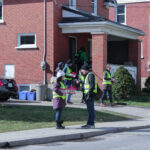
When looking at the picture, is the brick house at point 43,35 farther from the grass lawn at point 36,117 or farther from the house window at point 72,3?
the grass lawn at point 36,117

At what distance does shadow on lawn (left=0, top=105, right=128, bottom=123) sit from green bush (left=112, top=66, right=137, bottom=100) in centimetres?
457

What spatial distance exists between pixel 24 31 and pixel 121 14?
13.2 metres

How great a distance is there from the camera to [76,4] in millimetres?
25234

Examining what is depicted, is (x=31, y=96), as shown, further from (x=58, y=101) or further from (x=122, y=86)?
(x=58, y=101)

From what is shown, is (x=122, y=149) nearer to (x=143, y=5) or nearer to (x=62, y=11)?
(x=62, y=11)

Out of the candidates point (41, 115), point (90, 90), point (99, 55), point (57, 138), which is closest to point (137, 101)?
point (99, 55)

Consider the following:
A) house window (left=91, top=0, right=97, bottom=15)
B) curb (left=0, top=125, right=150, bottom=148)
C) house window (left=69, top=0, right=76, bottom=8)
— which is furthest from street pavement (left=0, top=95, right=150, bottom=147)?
house window (left=91, top=0, right=97, bottom=15)

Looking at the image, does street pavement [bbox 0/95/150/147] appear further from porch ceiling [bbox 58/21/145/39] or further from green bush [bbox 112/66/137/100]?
porch ceiling [bbox 58/21/145/39]

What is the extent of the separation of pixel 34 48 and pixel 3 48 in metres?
1.96

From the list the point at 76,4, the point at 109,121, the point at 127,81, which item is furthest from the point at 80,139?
the point at 76,4

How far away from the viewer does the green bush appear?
20.9m

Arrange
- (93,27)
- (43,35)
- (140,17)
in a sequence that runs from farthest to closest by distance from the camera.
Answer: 1. (140,17)
2. (43,35)
3. (93,27)

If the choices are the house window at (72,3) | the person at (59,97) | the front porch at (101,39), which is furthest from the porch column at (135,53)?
the person at (59,97)

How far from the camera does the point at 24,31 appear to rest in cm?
2253
